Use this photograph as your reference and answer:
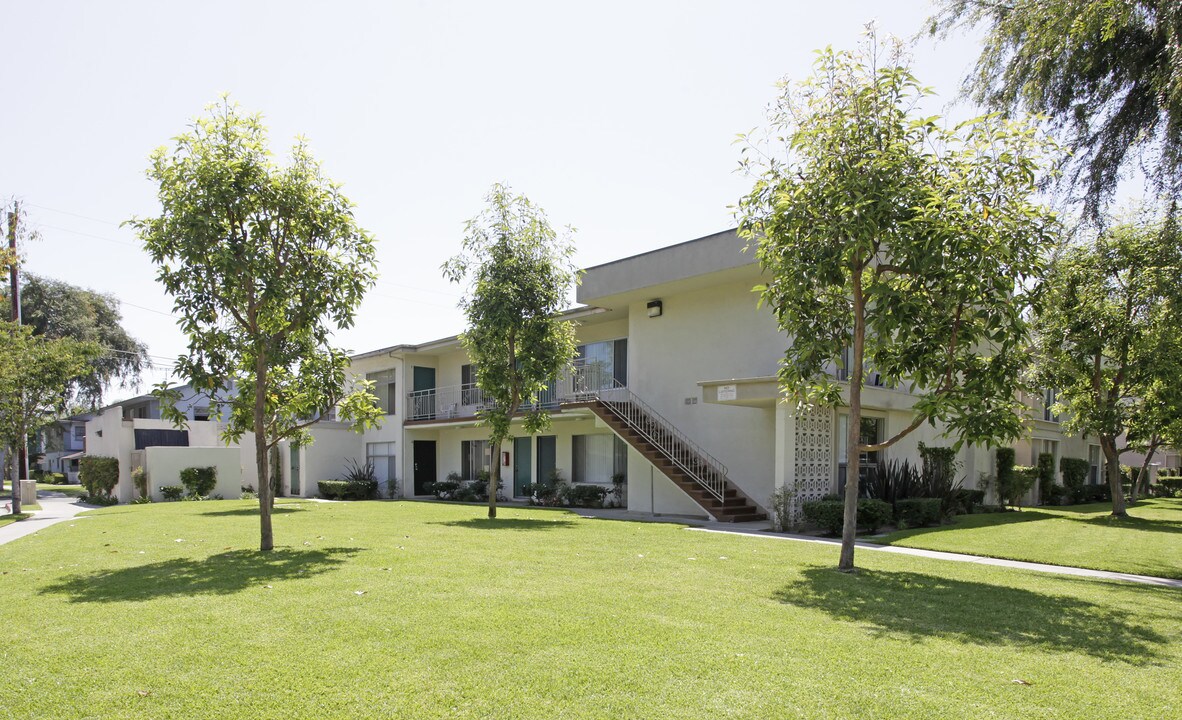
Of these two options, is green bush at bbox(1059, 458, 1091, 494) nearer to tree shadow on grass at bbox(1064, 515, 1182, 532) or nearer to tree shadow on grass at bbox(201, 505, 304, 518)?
tree shadow on grass at bbox(1064, 515, 1182, 532)

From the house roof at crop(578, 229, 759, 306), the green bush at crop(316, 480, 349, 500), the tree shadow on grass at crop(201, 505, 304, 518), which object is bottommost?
the green bush at crop(316, 480, 349, 500)

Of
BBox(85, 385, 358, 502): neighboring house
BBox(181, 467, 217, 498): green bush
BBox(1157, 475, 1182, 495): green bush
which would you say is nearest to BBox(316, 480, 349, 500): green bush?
BBox(85, 385, 358, 502): neighboring house

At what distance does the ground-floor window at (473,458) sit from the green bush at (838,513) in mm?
14542

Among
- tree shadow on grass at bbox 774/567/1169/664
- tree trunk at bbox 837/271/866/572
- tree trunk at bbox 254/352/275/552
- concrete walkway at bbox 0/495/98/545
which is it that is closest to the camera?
tree shadow on grass at bbox 774/567/1169/664

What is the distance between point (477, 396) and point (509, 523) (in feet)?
40.2

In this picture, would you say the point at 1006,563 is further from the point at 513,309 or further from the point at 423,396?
the point at 423,396

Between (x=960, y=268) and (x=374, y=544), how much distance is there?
8.65m

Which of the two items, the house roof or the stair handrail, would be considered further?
the stair handrail

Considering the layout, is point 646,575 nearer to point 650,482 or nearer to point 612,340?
point 650,482

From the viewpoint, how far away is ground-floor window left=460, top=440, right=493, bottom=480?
2814cm

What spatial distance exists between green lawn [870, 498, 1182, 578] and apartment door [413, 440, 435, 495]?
18764mm

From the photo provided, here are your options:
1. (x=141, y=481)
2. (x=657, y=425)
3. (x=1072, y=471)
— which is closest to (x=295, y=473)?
(x=141, y=481)

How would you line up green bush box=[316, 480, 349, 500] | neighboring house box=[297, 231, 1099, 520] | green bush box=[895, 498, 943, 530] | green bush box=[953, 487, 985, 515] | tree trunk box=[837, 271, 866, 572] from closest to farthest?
tree trunk box=[837, 271, 866, 572] < green bush box=[895, 498, 943, 530] < neighboring house box=[297, 231, 1099, 520] < green bush box=[953, 487, 985, 515] < green bush box=[316, 480, 349, 500]

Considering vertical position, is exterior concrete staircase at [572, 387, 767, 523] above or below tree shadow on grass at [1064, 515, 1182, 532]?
above
